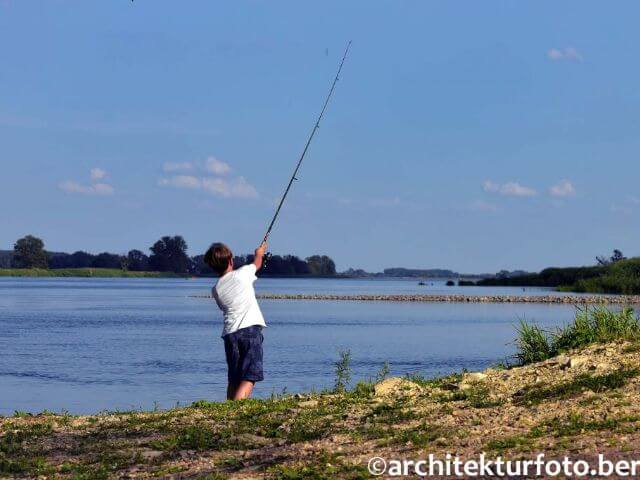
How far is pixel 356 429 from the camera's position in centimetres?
960

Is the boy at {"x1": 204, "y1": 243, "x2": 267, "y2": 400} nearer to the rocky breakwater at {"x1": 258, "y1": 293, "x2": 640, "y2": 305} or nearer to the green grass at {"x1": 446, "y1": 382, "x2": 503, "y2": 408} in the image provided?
the green grass at {"x1": 446, "y1": 382, "x2": 503, "y2": 408}

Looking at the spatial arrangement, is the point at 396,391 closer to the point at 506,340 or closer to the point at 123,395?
the point at 123,395

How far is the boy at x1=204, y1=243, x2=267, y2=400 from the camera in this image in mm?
11125

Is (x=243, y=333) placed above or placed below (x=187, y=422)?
above

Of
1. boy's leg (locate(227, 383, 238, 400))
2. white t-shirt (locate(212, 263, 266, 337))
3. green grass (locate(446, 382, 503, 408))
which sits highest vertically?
white t-shirt (locate(212, 263, 266, 337))

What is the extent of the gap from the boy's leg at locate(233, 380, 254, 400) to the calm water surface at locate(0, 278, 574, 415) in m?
5.00

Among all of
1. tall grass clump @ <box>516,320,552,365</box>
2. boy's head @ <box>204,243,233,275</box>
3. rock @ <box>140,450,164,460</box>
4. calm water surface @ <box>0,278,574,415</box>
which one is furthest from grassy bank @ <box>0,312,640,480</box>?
calm water surface @ <box>0,278,574,415</box>

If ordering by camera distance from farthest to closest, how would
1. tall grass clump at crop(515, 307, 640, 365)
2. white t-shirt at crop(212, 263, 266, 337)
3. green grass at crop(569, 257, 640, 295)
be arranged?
green grass at crop(569, 257, 640, 295)
tall grass clump at crop(515, 307, 640, 365)
white t-shirt at crop(212, 263, 266, 337)

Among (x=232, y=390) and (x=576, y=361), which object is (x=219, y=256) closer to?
(x=232, y=390)

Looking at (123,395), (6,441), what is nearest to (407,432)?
(6,441)

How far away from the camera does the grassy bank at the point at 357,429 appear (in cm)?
850

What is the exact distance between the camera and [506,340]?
32.5 meters

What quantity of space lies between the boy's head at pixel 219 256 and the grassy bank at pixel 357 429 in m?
1.55

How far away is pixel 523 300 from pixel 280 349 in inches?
1599
